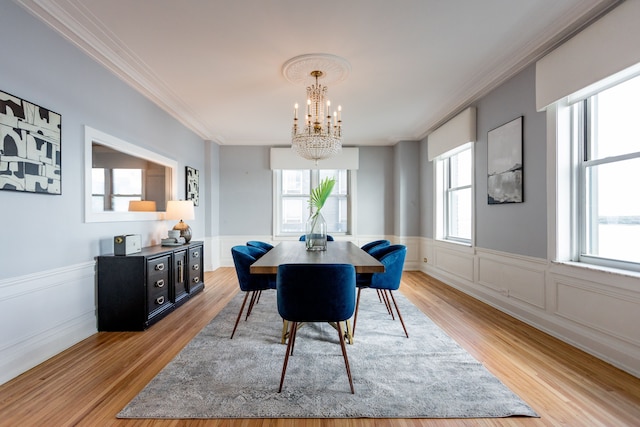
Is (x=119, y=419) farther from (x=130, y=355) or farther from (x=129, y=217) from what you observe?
(x=129, y=217)

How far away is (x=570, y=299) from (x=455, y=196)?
2.69 m

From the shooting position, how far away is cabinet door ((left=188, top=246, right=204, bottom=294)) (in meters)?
4.11

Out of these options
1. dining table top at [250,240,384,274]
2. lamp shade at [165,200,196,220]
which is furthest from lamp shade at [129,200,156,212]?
dining table top at [250,240,384,274]

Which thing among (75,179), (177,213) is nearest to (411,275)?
(177,213)

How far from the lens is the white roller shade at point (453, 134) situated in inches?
161

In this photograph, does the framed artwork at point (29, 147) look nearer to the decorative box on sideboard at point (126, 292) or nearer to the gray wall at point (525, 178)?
the decorative box on sideboard at point (126, 292)

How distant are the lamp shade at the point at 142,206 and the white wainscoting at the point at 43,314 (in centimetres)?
94

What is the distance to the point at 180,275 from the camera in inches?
150

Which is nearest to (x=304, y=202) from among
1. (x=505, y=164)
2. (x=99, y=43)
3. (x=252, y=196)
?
(x=252, y=196)

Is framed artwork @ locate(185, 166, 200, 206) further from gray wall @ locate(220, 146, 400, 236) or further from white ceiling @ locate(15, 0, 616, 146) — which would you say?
white ceiling @ locate(15, 0, 616, 146)

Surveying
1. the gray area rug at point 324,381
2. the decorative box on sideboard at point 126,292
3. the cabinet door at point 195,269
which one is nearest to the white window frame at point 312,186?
the cabinet door at point 195,269

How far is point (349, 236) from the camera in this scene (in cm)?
660

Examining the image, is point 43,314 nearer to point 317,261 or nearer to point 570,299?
point 317,261

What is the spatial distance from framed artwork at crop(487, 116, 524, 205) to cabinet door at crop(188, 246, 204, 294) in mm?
3932
